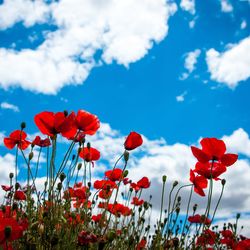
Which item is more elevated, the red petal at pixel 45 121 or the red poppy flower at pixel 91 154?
the red poppy flower at pixel 91 154

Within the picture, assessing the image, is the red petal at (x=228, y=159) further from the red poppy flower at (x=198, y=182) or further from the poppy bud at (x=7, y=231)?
the poppy bud at (x=7, y=231)

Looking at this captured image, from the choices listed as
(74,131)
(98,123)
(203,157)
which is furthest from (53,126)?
(203,157)

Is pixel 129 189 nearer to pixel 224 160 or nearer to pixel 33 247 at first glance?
pixel 224 160

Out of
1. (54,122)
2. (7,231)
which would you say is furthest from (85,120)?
(7,231)

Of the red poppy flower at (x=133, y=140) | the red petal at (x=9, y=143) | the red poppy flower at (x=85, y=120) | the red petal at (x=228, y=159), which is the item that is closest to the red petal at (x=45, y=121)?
the red poppy flower at (x=85, y=120)

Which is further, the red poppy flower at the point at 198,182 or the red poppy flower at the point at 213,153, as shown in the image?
the red poppy flower at the point at 198,182

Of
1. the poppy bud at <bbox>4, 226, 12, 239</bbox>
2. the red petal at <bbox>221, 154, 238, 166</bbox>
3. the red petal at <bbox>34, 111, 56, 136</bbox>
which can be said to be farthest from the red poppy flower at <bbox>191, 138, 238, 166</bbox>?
the poppy bud at <bbox>4, 226, 12, 239</bbox>

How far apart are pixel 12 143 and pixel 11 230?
185 cm

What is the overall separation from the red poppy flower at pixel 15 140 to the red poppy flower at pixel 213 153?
1.55 m

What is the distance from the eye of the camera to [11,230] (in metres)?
1.77

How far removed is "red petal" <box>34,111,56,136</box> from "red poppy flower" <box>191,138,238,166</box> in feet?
3.44

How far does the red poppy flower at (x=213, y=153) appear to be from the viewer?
2.85m

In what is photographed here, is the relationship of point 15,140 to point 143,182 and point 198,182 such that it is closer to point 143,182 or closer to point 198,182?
point 143,182

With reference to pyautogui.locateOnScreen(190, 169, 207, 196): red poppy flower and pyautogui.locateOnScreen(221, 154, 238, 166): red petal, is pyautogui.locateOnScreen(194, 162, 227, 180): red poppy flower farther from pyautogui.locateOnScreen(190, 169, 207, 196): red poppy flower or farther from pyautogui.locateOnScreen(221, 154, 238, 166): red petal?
pyautogui.locateOnScreen(190, 169, 207, 196): red poppy flower
